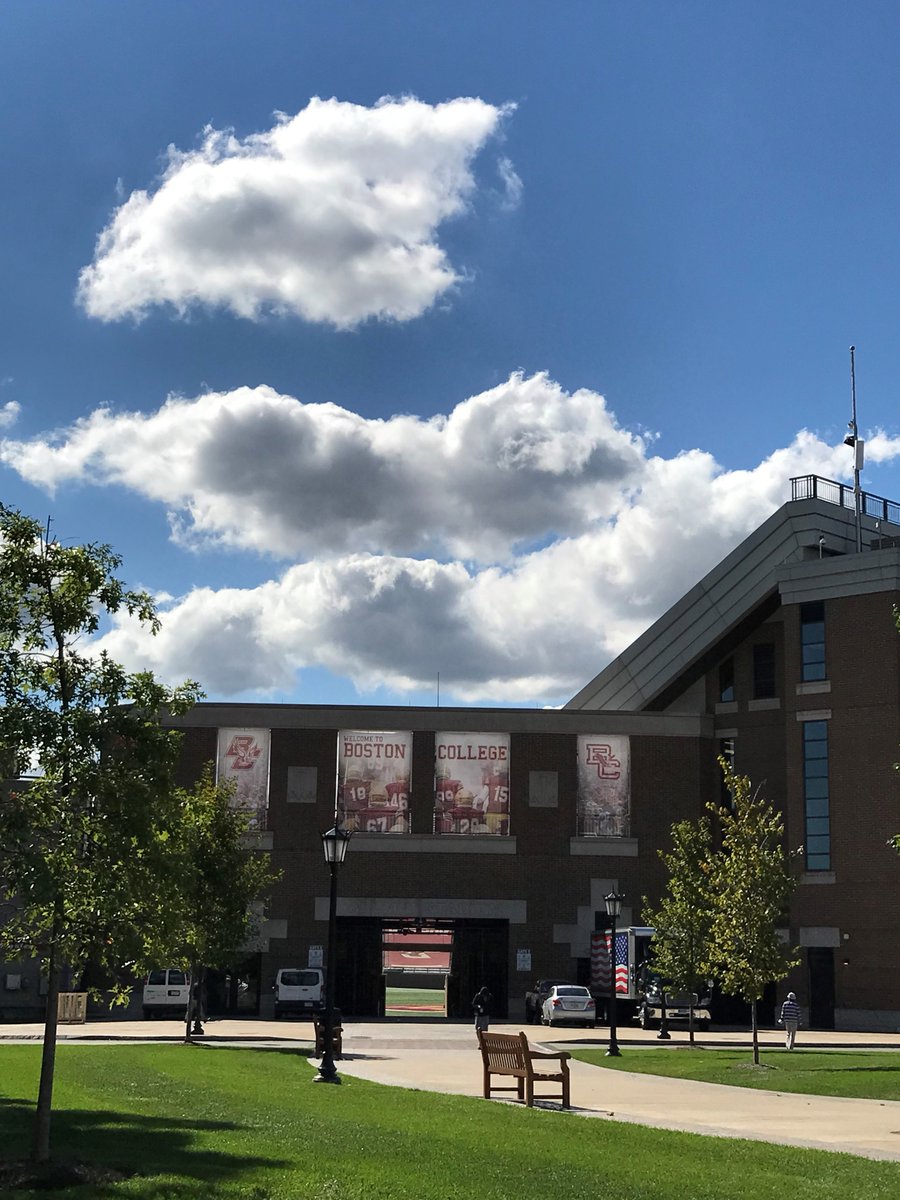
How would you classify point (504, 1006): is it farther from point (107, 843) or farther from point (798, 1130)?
point (107, 843)

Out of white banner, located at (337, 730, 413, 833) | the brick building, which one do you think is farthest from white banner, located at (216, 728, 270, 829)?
white banner, located at (337, 730, 413, 833)

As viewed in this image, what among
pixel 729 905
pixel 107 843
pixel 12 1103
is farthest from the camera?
pixel 729 905

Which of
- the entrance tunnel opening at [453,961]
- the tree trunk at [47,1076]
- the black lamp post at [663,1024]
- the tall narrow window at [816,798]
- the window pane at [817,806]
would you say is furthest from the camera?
the entrance tunnel opening at [453,961]

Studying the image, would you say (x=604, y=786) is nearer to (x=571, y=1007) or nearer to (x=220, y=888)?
(x=571, y=1007)

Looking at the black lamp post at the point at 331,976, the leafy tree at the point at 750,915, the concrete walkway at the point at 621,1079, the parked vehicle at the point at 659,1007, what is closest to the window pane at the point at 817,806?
the concrete walkway at the point at 621,1079

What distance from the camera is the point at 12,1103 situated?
59.1 feet

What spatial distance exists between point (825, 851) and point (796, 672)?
760 cm

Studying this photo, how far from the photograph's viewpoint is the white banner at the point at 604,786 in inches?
2387

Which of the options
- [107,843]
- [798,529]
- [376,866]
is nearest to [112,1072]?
[107,843]

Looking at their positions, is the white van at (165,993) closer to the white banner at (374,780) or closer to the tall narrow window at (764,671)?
the white banner at (374,780)

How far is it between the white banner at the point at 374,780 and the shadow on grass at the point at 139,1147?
42769 millimetres

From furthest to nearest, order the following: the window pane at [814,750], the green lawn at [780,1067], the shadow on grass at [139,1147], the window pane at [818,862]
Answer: the window pane at [814,750] → the window pane at [818,862] → the green lawn at [780,1067] → the shadow on grass at [139,1147]

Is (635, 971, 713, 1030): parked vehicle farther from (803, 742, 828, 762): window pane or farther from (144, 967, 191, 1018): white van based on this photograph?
(144, 967, 191, 1018): white van

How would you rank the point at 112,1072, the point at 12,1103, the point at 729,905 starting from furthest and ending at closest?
1. the point at 729,905
2. the point at 112,1072
3. the point at 12,1103
